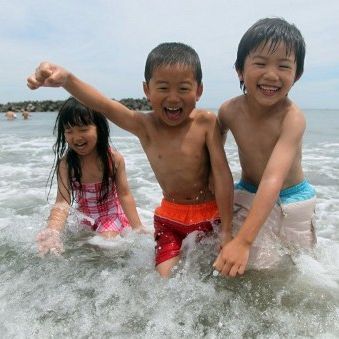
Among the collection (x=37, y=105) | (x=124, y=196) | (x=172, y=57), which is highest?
(x=172, y=57)

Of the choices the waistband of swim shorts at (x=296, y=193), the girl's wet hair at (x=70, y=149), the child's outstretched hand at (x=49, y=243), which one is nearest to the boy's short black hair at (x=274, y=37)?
the waistband of swim shorts at (x=296, y=193)

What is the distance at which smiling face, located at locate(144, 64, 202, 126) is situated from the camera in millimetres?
2570

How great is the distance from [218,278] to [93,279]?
788mm

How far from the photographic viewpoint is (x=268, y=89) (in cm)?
247

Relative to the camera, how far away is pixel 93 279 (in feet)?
9.08

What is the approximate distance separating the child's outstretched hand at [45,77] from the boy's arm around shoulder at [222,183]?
1.00 m

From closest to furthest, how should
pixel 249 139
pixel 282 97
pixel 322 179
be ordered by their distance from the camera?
pixel 282 97 → pixel 249 139 → pixel 322 179

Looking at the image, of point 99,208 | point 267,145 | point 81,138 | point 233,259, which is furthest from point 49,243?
point 267,145

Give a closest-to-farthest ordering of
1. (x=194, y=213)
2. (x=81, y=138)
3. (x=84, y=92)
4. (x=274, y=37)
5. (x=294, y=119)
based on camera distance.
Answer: (x=274, y=37) → (x=294, y=119) → (x=84, y=92) → (x=194, y=213) → (x=81, y=138)

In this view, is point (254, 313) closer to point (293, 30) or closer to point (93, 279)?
point (93, 279)

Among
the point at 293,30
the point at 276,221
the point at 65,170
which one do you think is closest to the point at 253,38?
the point at 293,30

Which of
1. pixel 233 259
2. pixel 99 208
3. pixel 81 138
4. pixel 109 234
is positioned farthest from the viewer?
pixel 99 208

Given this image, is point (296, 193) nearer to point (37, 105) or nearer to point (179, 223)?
point (179, 223)

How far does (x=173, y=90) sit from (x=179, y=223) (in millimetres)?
905
